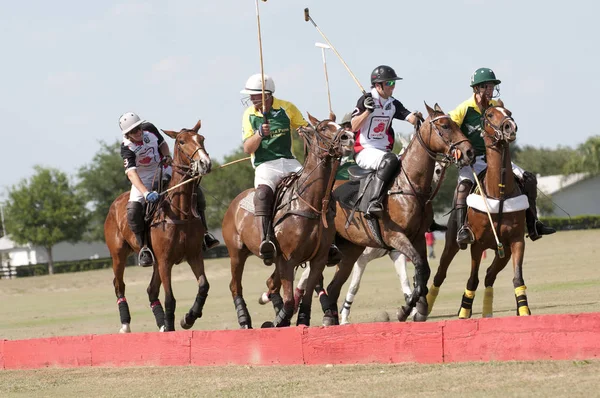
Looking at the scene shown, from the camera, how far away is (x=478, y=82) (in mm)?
13055

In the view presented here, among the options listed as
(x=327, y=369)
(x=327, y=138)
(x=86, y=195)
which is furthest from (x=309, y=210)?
(x=86, y=195)

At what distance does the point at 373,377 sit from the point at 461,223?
14.2 ft

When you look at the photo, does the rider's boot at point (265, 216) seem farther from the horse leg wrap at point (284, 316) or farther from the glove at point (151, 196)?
the glove at point (151, 196)

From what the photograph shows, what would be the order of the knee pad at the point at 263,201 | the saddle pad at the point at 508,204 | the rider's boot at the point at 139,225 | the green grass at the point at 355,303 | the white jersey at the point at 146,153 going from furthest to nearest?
the green grass at the point at 355,303, the white jersey at the point at 146,153, the rider's boot at the point at 139,225, the knee pad at the point at 263,201, the saddle pad at the point at 508,204

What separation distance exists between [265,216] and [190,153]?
1266mm

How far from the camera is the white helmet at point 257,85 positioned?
42.5 ft

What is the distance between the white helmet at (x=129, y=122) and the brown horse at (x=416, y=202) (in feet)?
10.6

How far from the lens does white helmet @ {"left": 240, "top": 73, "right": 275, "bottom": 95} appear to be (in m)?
13.0

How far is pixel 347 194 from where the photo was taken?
44.2 ft

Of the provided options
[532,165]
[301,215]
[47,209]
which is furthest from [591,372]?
Result: [532,165]

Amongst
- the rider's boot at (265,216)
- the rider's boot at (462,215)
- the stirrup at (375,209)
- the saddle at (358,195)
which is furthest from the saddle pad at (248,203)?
the rider's boot at (462,215)

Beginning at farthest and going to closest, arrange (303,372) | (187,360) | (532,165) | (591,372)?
(532,165) → (187,360) → (303,372) → (591,372)

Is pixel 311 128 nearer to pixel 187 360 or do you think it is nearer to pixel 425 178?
pixel 425 178

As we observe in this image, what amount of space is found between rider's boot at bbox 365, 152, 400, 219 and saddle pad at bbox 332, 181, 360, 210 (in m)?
0.43
